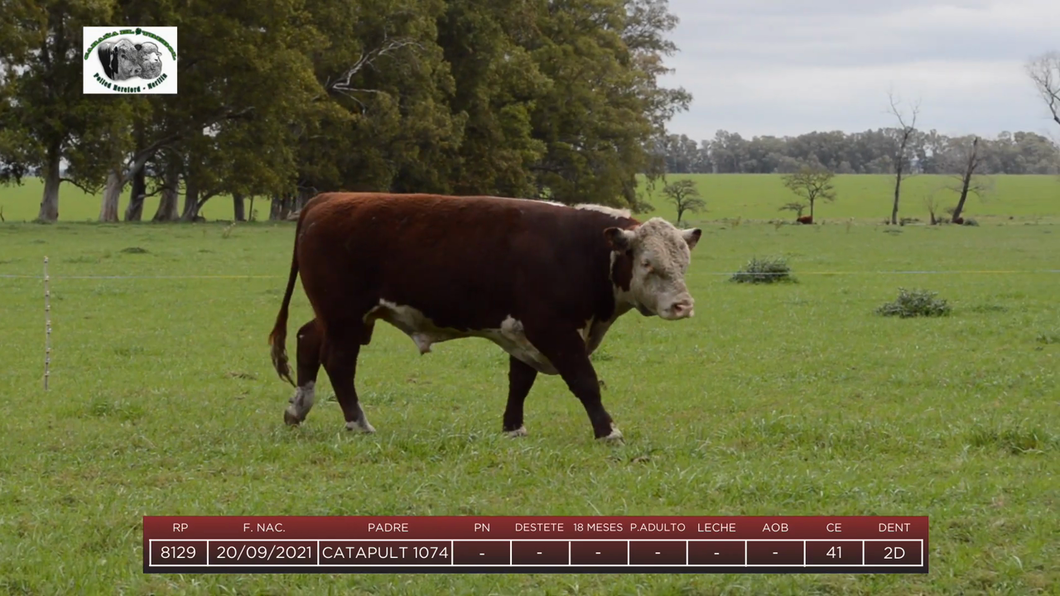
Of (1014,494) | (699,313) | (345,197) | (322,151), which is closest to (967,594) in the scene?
(1014,494)

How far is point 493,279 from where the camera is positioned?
30.7 ft

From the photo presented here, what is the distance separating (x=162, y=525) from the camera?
623 centimetres

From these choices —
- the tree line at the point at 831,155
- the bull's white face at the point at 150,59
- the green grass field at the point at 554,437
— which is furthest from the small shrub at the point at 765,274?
the tree line at the point at 831,155

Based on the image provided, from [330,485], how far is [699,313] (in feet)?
44.9

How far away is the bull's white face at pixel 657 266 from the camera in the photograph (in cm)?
905

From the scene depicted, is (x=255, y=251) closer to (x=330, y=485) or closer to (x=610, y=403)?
(x=610, y=403)

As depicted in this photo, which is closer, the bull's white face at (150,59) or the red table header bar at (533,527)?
the red table header bar at (533,527)

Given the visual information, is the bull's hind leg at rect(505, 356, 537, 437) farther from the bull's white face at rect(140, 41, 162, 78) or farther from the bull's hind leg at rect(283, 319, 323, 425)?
Result: the bull's white face at rect(140, 41, 162, 78)

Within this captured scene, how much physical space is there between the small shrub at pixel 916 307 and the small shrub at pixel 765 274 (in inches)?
200

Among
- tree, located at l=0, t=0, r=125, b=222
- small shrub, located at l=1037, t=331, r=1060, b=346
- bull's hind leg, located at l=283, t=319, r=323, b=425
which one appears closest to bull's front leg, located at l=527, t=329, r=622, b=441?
bull's hind leg, located at l=283, t=319, r=323, b=425

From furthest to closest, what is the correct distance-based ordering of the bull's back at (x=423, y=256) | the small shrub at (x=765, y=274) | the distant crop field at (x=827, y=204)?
the distant crop field at (x=827, y=204)
the small shrub at (x=765, y=274)
the bull's back at (x=423, y=256)

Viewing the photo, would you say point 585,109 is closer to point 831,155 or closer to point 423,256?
point 423,256
